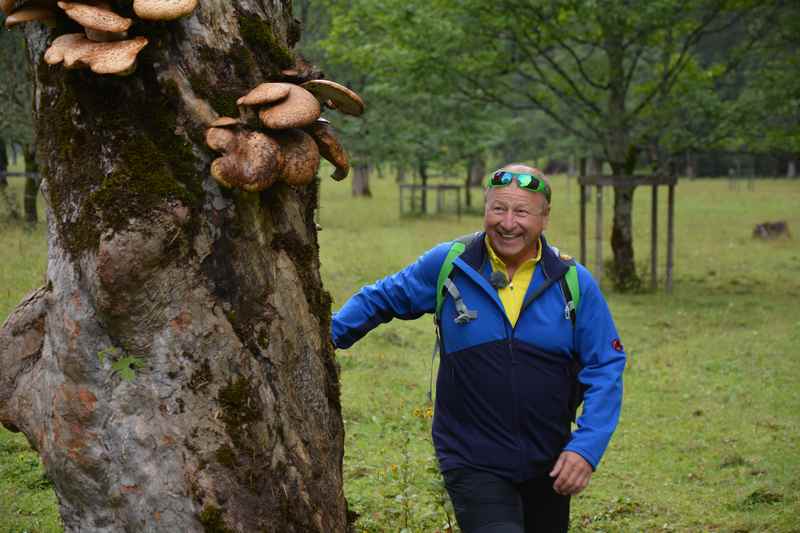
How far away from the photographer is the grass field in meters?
5.56

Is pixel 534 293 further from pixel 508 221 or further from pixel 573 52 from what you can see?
pixel 573 52

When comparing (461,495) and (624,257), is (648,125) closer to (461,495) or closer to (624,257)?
(624,257)

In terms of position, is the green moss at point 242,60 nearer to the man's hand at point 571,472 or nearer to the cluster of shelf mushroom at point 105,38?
the cluster of shelf mushroom at point 105,38

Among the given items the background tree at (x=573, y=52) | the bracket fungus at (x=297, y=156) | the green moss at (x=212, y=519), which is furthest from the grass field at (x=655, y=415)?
the background tree at (x=573, y=52)

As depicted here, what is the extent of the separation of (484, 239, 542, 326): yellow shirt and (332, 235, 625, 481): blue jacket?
0.03 metres

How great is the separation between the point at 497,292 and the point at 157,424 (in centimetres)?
138

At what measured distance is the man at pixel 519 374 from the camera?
10.8 ft

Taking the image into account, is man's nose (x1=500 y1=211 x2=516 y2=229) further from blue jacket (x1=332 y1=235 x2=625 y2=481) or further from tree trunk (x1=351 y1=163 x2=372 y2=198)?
tree trunk (x1=351 y1=163 x2=372 y2=198)

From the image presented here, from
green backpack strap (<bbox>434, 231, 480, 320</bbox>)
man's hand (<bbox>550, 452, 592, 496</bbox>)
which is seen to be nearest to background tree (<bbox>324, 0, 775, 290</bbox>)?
green backpack strap (<bbox>434, 231, 480, 320</bbox>)

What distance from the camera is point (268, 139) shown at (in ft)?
8.86

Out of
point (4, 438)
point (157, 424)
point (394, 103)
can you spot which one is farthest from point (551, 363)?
point (394, 103)

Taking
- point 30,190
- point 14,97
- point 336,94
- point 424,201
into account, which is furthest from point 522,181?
point 424,201

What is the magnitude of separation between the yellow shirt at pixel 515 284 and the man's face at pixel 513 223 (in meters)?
0.03

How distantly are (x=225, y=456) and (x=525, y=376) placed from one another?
1.18 meters
